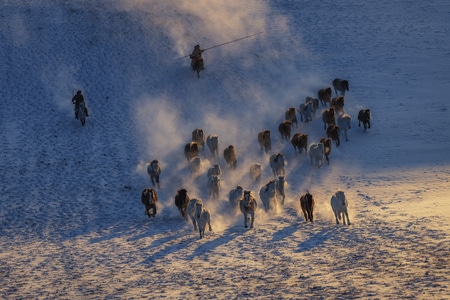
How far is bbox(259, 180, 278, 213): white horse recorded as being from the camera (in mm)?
24297

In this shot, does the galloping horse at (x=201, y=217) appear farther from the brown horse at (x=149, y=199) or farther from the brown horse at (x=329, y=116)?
the brown horse at (x=329, y=116)

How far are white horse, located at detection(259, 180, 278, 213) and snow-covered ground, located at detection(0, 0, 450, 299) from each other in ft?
1.14

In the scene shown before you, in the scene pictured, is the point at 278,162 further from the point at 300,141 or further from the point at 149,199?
the point at 149,199

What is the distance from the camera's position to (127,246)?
21.5m

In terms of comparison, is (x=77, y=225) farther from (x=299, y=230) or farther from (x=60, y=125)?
(x=60, y=125)

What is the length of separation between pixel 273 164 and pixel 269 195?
383 cm

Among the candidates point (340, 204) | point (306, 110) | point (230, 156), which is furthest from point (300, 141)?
point (340, 204)

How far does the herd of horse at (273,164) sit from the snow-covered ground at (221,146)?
43 cm

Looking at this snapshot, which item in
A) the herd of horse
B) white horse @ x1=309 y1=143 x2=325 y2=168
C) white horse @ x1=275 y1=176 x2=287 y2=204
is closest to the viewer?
the herd of horse

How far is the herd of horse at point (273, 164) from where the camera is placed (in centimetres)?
2295

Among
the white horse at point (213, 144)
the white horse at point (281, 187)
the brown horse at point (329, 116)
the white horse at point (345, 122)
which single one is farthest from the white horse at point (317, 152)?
the white horse at point (281, 187)

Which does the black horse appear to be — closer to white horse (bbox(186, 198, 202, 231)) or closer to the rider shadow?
white horse (bbox(186, 198, 202, 231))

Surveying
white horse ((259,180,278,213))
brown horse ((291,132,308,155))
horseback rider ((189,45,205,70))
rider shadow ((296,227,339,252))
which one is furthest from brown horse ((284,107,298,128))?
rider shadow ((296,227,339,252))

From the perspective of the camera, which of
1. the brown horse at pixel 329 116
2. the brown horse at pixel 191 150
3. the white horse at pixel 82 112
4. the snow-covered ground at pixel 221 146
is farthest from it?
the white horse at pixel 82 112
